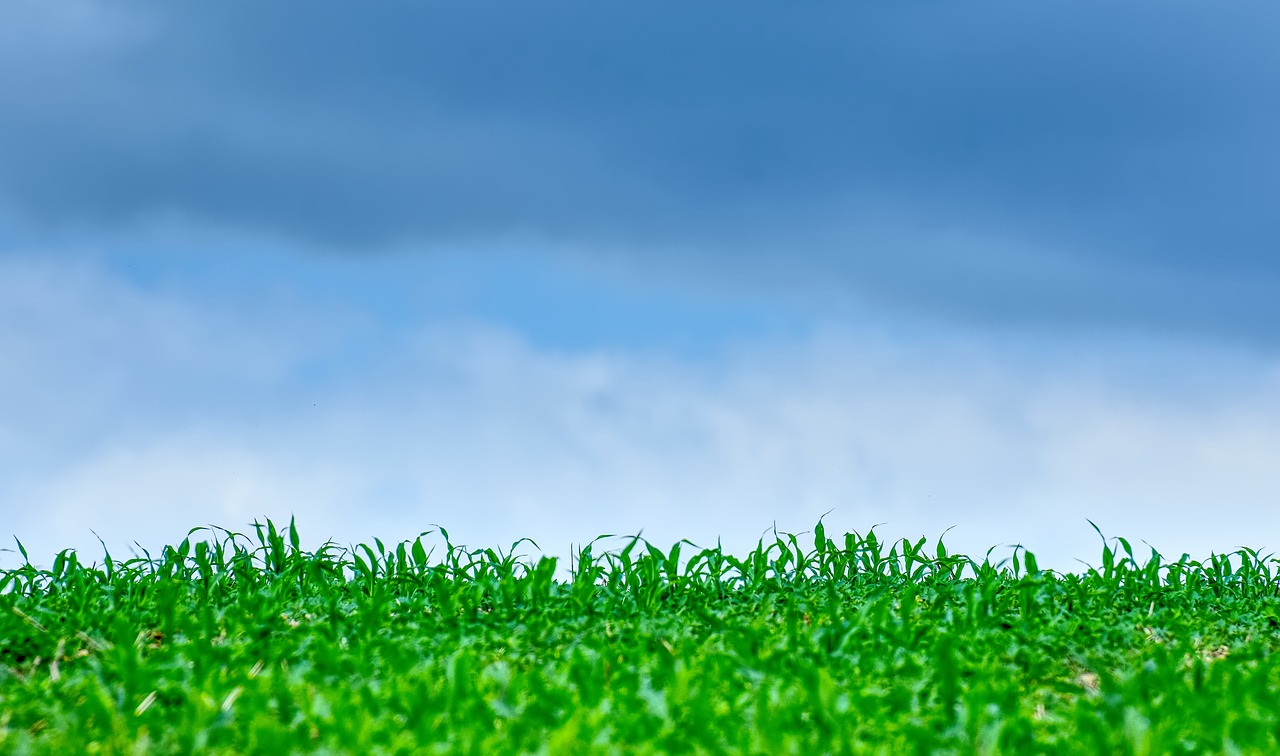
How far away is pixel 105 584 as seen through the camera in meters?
6.02

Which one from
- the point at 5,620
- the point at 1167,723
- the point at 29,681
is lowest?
the point at 1167,723

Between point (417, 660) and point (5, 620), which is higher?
point (5, 620)

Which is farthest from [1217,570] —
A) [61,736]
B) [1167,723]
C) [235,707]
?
[61,736]

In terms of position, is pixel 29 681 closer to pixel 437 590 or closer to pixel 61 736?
pixel 61 736

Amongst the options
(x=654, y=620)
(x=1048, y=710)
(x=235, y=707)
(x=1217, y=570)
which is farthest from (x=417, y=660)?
(x=1217, y=570)

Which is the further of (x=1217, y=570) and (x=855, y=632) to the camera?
(x=1217, y=570)

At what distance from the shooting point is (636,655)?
4.23 metres

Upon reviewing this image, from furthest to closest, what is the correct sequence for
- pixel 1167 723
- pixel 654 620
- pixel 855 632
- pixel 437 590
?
pixel 437 590 → pixel 654 620 → pixel 855 632 → pixel 1167 723

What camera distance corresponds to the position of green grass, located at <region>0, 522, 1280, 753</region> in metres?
3.37

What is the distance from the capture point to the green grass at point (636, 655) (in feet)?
11.0

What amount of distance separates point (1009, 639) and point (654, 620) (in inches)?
60.1

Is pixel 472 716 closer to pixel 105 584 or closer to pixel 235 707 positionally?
pixel 235 707

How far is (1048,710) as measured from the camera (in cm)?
388

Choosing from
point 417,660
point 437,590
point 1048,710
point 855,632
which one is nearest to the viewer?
point 1048,710
